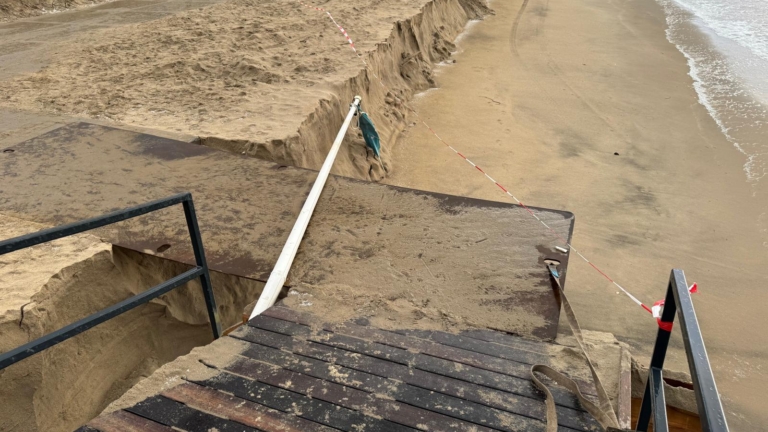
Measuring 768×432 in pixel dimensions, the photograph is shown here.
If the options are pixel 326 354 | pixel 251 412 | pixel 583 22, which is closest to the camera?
pixel 251 412

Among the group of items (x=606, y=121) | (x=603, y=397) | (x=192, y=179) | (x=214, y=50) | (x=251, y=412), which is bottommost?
(x=606, y=121)

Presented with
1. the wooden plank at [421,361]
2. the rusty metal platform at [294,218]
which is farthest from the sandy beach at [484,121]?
the wooden plank at [421,361]

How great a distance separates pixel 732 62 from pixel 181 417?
1452 centimetres

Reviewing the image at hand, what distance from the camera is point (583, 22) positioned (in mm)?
15477

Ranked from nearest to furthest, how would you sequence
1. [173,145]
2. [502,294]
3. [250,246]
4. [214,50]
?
[502,294] → [250,246] → [173,145] → [214,50]

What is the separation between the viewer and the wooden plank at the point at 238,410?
2.38m

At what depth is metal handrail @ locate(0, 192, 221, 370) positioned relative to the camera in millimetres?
2055

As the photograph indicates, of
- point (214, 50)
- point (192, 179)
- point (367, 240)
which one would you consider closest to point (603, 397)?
point (367, 240)

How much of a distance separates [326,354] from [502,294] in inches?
46.8

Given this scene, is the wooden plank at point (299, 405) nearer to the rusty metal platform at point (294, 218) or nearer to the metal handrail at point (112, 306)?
the metal handrail at point (112, 306)

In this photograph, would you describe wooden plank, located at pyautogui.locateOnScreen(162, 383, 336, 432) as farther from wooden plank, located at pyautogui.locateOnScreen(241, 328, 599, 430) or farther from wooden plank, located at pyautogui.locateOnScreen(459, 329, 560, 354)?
wooden plank, located at pyautogui.locateOnScreen(459, 329, 560, 354)

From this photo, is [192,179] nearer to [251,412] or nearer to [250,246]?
[250,246]

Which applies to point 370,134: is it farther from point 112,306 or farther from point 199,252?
point 112,306

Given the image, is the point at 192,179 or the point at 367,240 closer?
the point at 367,240
